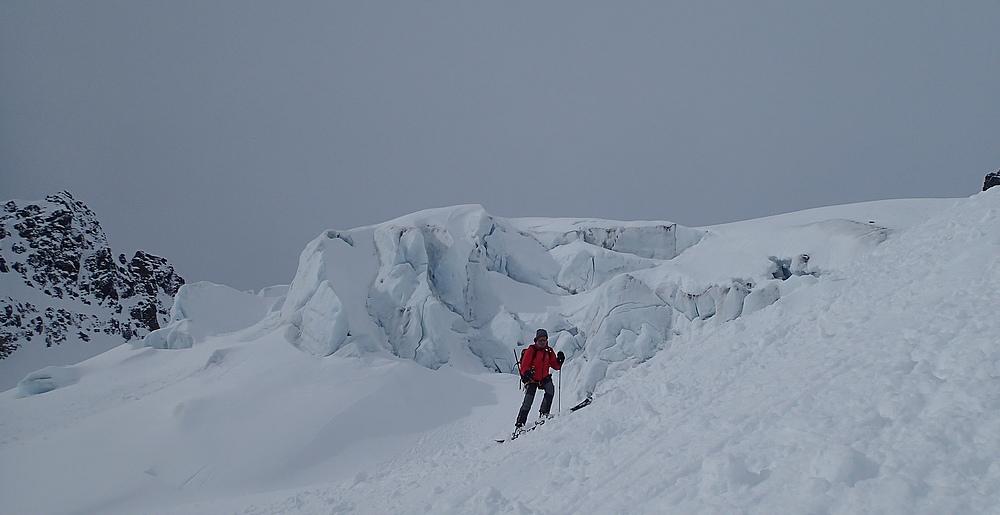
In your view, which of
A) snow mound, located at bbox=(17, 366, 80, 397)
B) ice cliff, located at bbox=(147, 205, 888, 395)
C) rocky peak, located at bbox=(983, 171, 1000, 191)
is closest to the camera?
rocky peak, located at bbox=(983, 171, 1000, 191)

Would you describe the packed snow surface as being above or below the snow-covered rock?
below

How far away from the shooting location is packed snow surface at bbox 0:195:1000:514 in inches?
138

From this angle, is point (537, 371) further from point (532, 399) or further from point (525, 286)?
point (525, 286)

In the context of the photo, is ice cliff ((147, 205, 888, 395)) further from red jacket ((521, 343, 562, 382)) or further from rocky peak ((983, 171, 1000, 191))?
red jacket ((521, 343, 562, 382))

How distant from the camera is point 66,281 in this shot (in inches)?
2021

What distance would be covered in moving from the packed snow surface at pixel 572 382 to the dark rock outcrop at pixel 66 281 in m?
27.9

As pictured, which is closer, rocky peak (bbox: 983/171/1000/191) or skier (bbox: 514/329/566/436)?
skier (bbox: 514/329/566/436)

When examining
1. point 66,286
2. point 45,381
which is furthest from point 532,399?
point 66,286

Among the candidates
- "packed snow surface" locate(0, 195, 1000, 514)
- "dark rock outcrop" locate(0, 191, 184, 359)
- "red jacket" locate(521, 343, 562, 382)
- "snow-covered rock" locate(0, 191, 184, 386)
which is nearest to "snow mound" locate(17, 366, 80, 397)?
"packed snow surface" locate(0, 195, 1000, 514)

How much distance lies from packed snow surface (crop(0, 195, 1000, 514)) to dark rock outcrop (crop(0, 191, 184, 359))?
2794 centimetres

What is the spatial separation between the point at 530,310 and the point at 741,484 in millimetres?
23633

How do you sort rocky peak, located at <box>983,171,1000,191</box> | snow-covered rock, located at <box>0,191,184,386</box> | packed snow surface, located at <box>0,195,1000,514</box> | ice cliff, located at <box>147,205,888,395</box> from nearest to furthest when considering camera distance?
packed snow surface, located at <box>0,195,1000,514</box> < rocky peak, located at <box>983,171,1000,191</box> < ice cliff, located at <box>147,205,888,395</box> < snow-covered rock, located at <box>0,191,184,386</box>

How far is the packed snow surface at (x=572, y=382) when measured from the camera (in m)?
3.50

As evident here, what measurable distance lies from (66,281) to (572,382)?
54.9 meters
